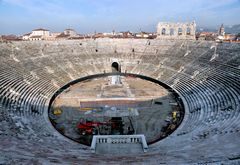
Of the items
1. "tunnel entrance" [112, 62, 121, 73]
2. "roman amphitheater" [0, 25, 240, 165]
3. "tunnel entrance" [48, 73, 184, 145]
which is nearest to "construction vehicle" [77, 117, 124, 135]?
"tunnel entrance" [48, 73, 184, 145]

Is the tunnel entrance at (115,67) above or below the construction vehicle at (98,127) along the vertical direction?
above

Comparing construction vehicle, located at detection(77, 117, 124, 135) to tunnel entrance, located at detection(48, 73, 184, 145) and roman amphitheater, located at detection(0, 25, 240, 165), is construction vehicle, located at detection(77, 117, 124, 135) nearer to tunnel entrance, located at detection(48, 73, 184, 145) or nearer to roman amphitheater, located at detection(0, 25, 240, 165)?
tunnel entrance, located at detection(48, 73, 184, 145)

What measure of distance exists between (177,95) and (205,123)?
10.4 meters

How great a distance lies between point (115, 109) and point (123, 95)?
195 inches

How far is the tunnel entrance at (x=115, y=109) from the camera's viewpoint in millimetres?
19531

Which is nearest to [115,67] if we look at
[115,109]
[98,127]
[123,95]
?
[123,95]

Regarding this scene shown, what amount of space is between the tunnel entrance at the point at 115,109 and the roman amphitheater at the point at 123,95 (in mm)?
864

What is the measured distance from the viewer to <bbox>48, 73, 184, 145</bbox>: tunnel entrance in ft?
64.1

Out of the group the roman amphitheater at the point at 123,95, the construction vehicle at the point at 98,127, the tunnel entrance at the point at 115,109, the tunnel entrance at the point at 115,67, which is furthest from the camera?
the tunnel entrance at the point at 115,67

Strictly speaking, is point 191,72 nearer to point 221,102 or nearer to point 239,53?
point 239,53

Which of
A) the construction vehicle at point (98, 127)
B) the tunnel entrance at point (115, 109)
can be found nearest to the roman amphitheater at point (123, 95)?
the tunnel entrance at point (115, 109)

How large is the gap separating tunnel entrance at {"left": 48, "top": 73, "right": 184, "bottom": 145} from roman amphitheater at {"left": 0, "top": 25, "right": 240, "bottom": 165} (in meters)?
0.86

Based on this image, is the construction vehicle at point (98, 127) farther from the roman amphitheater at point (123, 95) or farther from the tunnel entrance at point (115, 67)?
the tunnel entrance at point (115, 67)

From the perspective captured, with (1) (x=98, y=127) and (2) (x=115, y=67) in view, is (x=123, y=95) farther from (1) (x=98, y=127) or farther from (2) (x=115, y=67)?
(2) (x=115, y=67)
